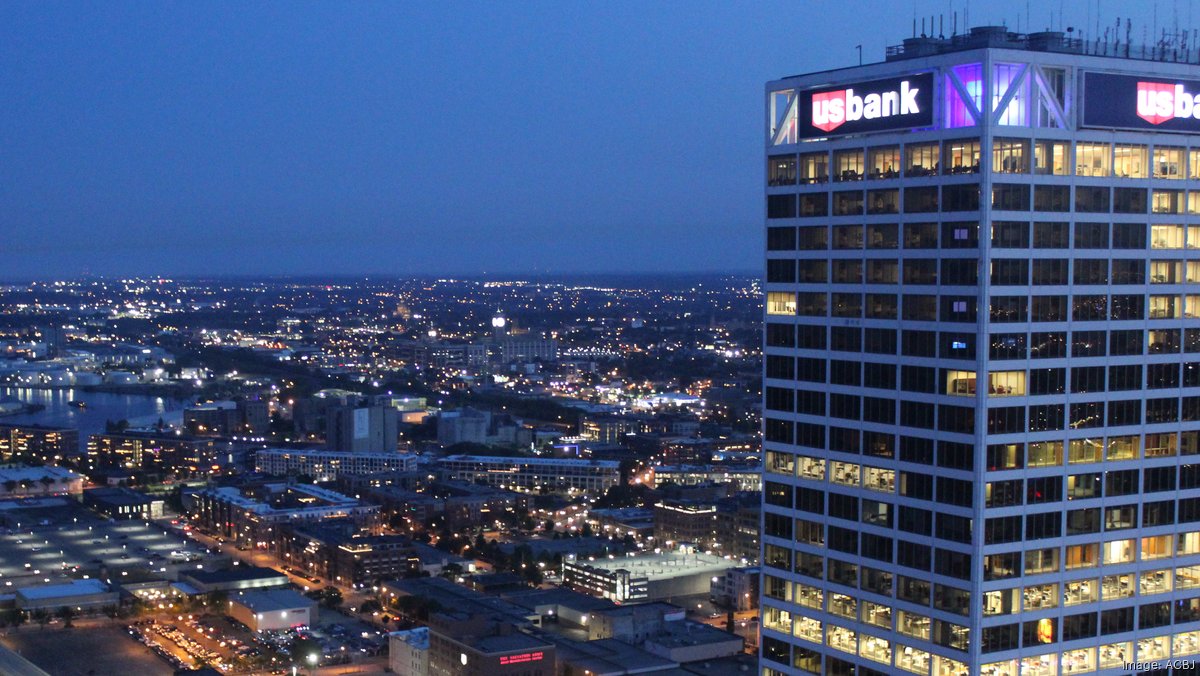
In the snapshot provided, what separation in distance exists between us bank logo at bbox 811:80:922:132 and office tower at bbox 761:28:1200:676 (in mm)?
31

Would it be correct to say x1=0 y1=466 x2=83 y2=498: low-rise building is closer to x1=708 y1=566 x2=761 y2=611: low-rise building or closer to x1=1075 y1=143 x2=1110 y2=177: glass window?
x1=708 y1=566 x2=761 y2=611: low-rise building

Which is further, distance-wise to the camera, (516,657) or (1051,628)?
(516,657)

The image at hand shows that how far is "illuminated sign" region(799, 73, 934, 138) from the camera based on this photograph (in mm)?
13547

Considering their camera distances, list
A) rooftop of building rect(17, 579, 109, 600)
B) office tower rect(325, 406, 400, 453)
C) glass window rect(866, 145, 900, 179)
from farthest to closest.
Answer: office tower rect(325, 406, 400, 453), rooftop of building rect(17, 579, 109, 600), glass window rect(866, 145, 900, 179)

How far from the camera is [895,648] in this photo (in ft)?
45.8

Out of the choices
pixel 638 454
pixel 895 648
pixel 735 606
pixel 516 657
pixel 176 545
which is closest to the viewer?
pixel 895 648

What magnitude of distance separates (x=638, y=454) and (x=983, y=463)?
169 feet

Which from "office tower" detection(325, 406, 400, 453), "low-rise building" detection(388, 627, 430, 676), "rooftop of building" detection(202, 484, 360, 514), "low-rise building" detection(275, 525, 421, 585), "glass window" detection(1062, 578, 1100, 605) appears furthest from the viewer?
"office tower" detection(325, 406, 400, 453)

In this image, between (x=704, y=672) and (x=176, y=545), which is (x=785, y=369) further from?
(x=176, y=545)

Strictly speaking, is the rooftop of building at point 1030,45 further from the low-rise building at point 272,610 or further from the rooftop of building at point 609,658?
the low-rise building at point 272,610

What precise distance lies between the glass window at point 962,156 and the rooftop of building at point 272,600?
1024 inches

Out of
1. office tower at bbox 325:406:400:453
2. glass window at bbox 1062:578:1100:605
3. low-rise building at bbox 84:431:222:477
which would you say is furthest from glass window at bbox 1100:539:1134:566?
office tower at bbox 325:406:400:453

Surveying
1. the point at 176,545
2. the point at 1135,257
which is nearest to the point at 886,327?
the point at 1135,257

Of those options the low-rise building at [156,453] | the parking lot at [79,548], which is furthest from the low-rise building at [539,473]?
the parking lot at [79,548]
